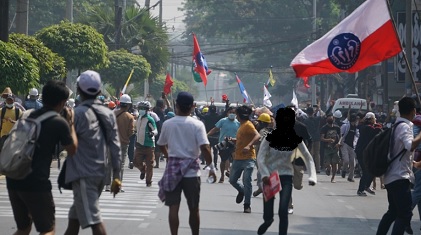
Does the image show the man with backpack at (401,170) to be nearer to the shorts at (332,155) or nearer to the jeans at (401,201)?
the jeans at (401,201)

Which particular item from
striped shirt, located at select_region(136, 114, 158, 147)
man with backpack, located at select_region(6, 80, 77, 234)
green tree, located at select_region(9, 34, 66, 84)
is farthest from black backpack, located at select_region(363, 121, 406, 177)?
green tree, located at select_region(9, 34, 66, 84)

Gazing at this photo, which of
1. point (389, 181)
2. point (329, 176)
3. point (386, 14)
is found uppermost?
point (386, 14)

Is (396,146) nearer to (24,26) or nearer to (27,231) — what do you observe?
(27,231)

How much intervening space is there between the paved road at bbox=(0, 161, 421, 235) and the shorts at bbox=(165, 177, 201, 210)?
2.09 metres

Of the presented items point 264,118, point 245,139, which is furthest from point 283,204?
point 245,139

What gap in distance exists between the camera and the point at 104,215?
1648 cm

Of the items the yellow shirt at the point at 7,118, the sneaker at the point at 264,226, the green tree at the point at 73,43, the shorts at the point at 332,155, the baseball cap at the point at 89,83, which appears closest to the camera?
the baseball cap at the point at 89,83

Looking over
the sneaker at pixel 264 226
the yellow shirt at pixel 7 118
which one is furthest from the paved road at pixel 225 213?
the sneaker at pixel 264 226

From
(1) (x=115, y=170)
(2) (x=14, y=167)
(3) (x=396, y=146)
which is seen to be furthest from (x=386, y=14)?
(2) (x=14, y=167)

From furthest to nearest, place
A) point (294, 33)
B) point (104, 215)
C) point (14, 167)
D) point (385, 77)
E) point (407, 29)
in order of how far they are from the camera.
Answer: point (294, 33) → point (385, 77) → point (407, 29) → point (104, 215) → point (14, 167)

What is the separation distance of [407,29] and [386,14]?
15.6 meters

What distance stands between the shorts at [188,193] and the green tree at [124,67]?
114ft

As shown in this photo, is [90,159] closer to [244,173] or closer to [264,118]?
[264,118]

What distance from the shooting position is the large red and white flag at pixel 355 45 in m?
14.8
